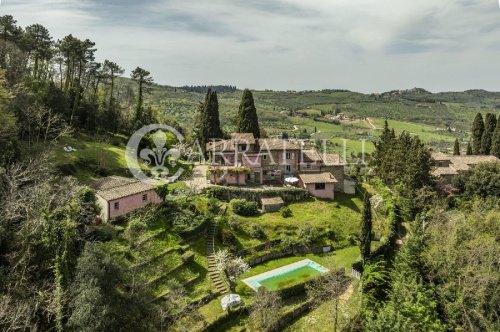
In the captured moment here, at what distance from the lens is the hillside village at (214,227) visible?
78.9ft

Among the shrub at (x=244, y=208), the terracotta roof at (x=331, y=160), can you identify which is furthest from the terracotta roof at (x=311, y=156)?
the shrub at (x=244, y=208)

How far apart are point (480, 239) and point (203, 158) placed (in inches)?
1565

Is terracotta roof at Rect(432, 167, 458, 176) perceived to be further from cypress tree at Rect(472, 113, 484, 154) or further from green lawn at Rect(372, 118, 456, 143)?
green lawn at Rect(372, 118, 456, 143)

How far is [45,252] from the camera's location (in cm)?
2445

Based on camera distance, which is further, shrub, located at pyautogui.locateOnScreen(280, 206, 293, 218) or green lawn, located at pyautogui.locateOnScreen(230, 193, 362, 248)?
shrub, located at pyautogui.locateOnScreen(280, 206, 293, 218)

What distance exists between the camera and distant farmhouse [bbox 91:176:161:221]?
1297 inches

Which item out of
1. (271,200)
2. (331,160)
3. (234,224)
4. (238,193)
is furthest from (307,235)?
(331,160)

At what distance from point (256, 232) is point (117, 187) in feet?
48.8

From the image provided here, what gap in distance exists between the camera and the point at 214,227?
3725 cm

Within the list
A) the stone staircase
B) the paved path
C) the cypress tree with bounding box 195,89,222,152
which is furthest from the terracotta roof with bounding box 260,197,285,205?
the cypress tree with bounding box 195,89,222,152

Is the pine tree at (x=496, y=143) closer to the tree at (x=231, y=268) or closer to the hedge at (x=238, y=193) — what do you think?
the hedge at (x=238, y=193)

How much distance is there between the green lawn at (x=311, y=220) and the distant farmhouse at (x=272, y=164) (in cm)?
251

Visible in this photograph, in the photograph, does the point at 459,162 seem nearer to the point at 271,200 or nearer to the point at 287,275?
the point at 271,200

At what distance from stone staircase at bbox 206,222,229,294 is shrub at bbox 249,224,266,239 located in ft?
13.0
